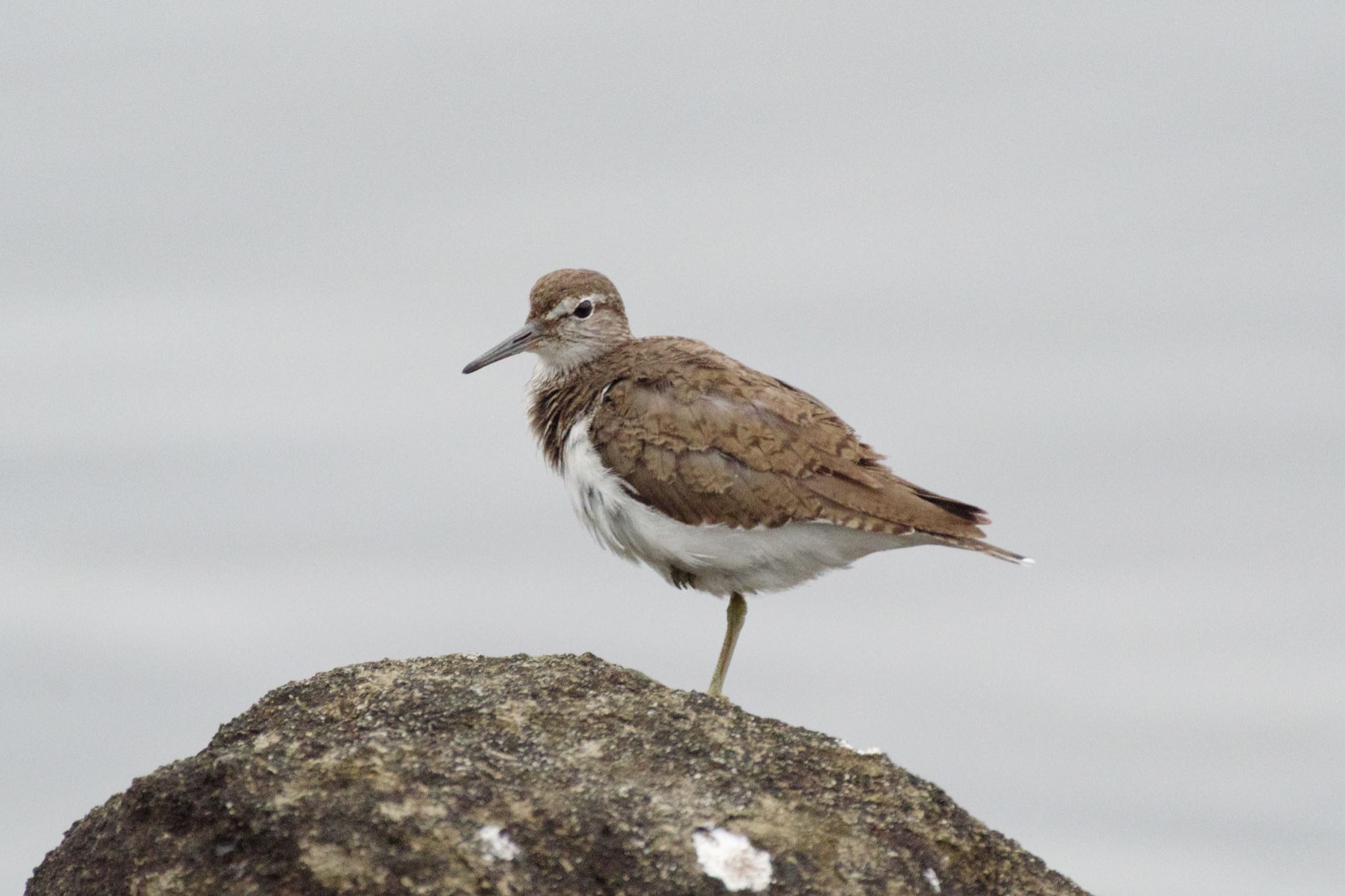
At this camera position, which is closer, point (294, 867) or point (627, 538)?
point (294, 867)

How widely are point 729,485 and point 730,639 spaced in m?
1.25

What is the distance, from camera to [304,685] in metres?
8.16

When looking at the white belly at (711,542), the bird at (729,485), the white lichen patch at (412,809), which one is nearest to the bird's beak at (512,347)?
the bird at (729,485)

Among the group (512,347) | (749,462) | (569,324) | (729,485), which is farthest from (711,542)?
(512,347)

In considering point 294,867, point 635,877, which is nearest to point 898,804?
point 635,877

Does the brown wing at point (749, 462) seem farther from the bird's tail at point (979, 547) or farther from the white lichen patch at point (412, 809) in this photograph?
the white lichen patch at point (412, 809)

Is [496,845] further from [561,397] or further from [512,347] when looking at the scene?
[512,347]

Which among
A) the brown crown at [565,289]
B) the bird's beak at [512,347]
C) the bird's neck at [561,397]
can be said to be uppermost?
the brown crown at [565,289]

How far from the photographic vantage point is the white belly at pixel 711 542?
991 cm

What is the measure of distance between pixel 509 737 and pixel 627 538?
3.22 metres

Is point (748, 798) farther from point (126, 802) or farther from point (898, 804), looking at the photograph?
point (126, 802)

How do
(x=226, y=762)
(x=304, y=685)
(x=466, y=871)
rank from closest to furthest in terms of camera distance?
(x=466, y=871)
(x=226, y=762)
(x=304, y=685)

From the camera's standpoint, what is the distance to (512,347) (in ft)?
37.6

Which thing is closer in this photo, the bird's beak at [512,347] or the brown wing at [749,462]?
the brown wing at [749,462]
